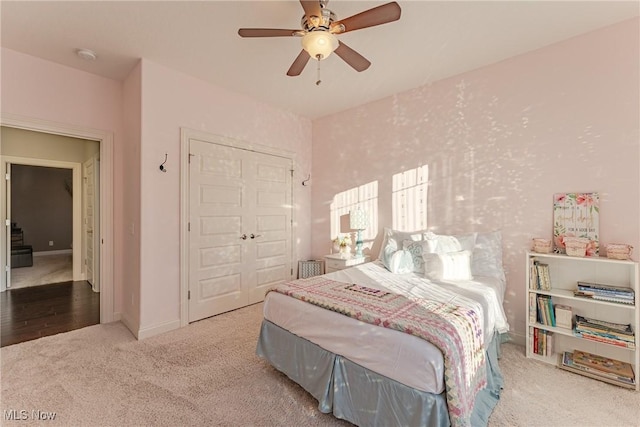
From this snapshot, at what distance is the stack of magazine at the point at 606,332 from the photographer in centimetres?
210

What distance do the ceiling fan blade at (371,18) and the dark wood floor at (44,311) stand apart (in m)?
3.94

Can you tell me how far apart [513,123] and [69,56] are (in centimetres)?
446

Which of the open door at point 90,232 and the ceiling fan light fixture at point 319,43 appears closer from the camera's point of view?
the ceiling fan light fixture at point 319,43

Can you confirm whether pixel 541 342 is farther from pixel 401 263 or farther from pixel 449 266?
pixel 401 263

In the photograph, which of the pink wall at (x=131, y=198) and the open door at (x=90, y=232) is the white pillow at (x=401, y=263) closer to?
the pink wall at (x=131, y=198)

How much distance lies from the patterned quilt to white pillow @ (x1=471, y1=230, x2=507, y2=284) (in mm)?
1036

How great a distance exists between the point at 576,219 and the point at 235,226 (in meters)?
3.55

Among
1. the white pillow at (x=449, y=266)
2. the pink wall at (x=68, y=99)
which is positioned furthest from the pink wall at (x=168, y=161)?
the white pillow at (x=449, y=266)

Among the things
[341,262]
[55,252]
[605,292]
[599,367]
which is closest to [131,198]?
[341,262]

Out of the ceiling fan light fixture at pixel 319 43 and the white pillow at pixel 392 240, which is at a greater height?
the ceiling fan light fixture at pixel 319 43

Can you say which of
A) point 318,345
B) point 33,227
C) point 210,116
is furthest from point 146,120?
point 33,227

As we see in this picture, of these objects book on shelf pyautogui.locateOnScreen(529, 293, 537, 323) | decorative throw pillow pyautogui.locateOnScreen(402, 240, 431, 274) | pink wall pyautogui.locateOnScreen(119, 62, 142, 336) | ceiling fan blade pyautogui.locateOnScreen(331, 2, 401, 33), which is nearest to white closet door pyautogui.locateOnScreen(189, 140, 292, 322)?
pink wall pyautogui.locateOnScreen(119, 62, 142, 336)

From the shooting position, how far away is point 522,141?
273cm

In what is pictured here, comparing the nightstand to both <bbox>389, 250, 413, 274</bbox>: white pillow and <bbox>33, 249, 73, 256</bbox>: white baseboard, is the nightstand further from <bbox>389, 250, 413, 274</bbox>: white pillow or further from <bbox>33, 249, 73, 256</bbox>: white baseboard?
<bbox>33, 249, 73, 256</bbox>: white baseboard
